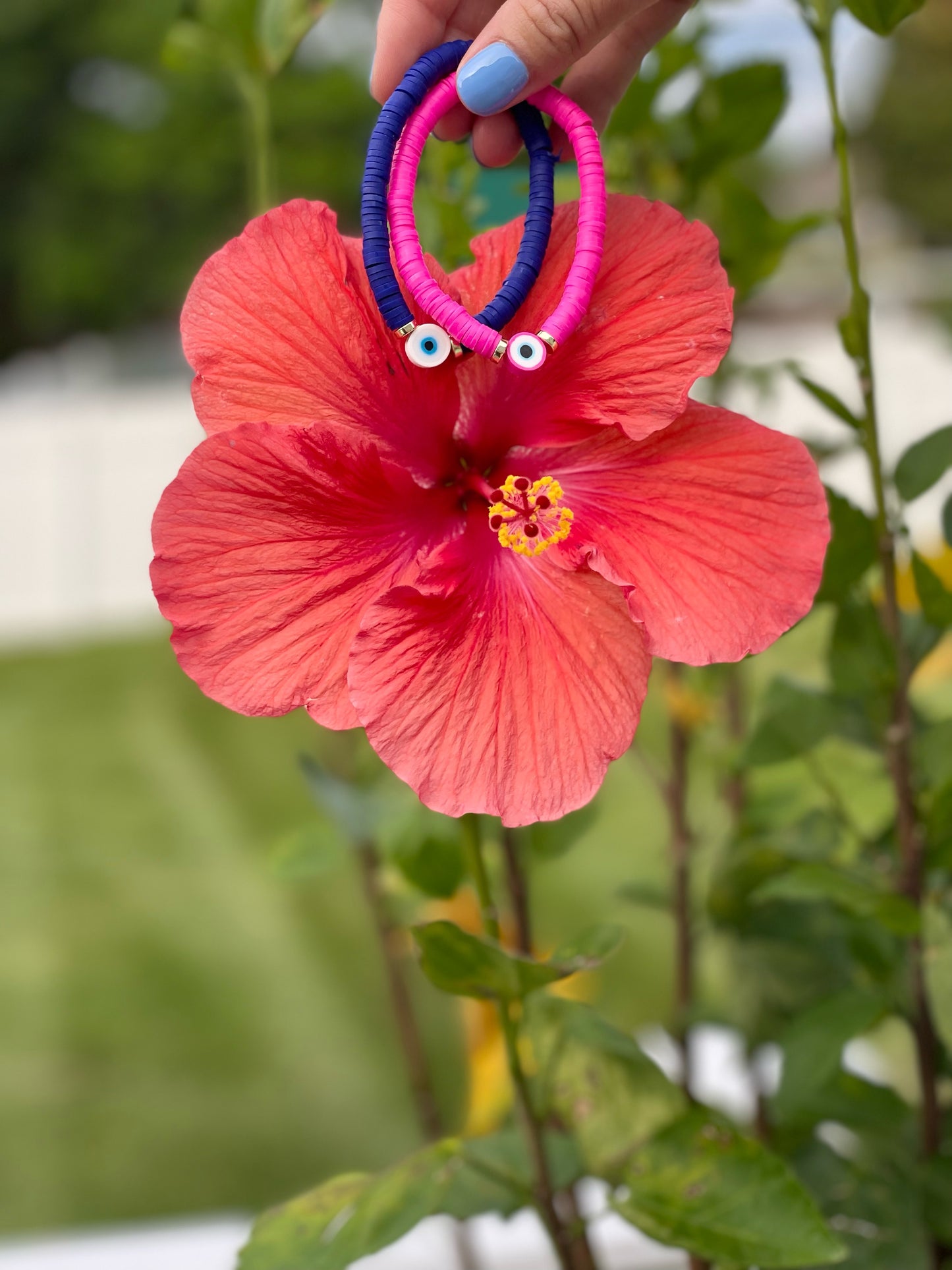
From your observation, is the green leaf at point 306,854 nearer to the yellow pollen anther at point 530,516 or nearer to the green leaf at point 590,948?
the green leaf at point 590,948

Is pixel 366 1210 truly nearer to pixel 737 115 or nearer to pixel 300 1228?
pixel 300 1228

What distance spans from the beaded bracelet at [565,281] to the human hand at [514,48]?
3 cm

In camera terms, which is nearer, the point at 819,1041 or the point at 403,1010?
the point at 819,1041

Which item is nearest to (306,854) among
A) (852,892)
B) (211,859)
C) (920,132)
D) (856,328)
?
(852,892)

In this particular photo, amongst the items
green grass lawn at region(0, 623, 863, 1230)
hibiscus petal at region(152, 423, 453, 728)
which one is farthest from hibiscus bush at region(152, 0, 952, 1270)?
green grass lawn at region(0, 623, 863, 1230)

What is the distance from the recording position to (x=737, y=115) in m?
0.60

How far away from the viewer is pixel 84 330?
1109 cm

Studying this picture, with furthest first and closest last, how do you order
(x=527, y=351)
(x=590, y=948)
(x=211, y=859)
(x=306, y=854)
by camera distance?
(x=211, y=859), (x=306, y=854), (x=590, y=948), (x=527, y=351)

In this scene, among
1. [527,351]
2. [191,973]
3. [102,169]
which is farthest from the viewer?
[102,169]

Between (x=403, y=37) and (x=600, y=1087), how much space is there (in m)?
0.48

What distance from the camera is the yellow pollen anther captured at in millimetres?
380

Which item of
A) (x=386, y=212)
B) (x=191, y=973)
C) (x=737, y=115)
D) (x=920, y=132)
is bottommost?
(x=191, y=973)

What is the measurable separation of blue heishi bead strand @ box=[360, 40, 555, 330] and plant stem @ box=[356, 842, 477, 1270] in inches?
16.8

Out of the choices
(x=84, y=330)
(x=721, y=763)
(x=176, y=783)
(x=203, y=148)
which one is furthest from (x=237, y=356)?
(x=84, y=330)
